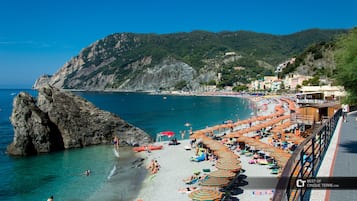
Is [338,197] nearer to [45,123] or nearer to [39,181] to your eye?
[39,181]

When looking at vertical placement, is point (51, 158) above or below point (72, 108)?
below

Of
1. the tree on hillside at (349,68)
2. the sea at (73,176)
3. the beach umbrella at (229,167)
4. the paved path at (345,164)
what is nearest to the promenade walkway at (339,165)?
the paved path at (345,164)

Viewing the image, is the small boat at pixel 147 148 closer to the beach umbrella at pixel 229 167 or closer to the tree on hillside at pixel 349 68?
the beach umbrella at pixel 229 167

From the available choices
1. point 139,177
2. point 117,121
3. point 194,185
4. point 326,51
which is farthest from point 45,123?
point 326,51

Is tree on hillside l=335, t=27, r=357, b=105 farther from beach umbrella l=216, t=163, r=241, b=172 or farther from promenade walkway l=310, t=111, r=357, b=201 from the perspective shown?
beach umbrella l=216, t=163, r=241, b=172

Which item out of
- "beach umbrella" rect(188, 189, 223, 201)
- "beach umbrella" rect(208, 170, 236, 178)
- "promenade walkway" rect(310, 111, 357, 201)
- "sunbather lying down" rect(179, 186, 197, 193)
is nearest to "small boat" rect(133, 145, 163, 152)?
"sunbather lying down" rect(179, 186, 197, 193)
